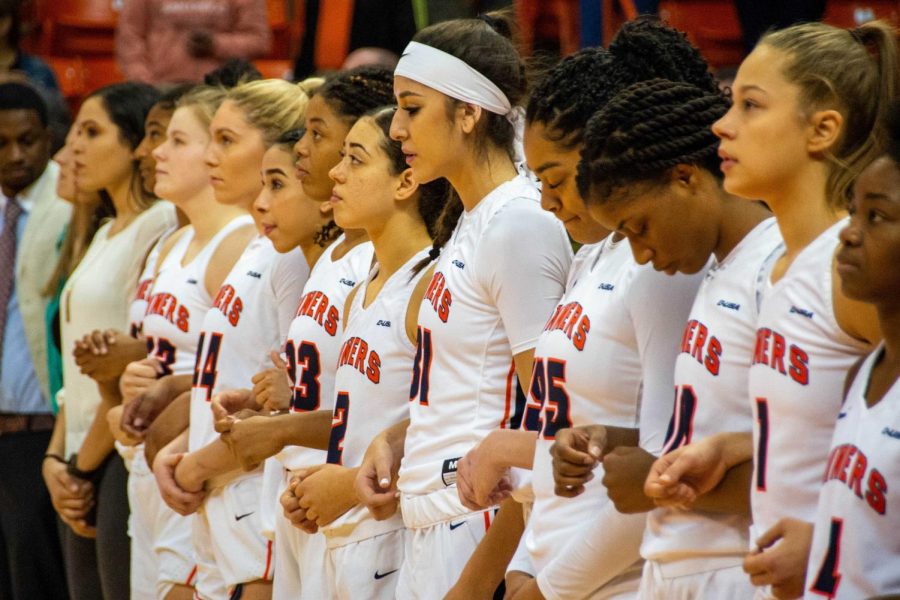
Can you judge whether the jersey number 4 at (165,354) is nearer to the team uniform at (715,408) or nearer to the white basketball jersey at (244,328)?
the white basketball jersey at (244,328)

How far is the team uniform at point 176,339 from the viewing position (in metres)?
4.68

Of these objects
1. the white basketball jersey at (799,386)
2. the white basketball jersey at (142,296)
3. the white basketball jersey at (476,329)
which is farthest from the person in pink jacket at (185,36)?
the white basketball jersey at (799,386)

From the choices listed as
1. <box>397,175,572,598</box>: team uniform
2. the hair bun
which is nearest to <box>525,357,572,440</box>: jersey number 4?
<box>397,175,572,598</box>: team uniform

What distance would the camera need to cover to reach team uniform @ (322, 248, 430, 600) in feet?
11.8

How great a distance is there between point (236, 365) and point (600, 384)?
180cm

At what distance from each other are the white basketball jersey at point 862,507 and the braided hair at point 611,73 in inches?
35.1

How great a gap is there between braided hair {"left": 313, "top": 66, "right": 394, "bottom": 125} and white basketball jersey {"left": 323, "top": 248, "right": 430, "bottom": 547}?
1.80ft

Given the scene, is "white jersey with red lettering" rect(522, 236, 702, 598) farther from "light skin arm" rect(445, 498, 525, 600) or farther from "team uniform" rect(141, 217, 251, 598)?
"team uniform" rect(141, 217, 251, 598)

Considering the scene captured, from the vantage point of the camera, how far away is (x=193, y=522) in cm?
449

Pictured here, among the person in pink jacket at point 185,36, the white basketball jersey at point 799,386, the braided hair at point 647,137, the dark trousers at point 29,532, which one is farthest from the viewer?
the person in pink jacket at point 185,36

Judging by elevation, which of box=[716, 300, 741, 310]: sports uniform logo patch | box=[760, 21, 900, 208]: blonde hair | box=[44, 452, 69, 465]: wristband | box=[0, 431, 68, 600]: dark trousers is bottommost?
box=[0, 431, 68, 600]: dark trousers

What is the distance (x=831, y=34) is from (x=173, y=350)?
9.22 feet

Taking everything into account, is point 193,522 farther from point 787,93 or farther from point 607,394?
point 787,93

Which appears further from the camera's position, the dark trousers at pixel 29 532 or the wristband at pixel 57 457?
the dark trousers at pixel 29 532
